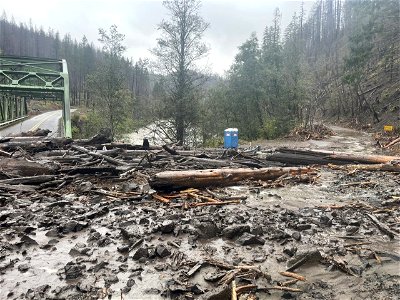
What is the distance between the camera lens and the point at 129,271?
11.8 ft

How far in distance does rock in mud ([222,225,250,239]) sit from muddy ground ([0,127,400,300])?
0.05 ft

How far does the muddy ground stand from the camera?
10.6 ft

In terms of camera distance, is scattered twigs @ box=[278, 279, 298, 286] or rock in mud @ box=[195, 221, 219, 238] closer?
scattered twigs @ box=[278, 279, 298, 286]

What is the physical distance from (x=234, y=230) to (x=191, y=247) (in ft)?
2.42

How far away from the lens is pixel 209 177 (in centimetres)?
742

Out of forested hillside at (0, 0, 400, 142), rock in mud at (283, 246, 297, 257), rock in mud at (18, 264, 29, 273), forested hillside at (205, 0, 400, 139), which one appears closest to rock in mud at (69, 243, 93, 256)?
rock in mud at (18, 264, 29, 273)

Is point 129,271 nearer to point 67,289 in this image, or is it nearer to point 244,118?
point 67,289

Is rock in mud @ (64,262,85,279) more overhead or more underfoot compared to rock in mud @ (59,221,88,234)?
more underfoot

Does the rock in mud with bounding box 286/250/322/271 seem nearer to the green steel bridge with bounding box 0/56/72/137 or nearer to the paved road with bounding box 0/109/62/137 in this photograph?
the green steel bridge with bounding box 0/56/72/137

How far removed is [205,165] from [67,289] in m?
6.96

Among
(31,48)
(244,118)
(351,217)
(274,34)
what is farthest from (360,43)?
(31,48)

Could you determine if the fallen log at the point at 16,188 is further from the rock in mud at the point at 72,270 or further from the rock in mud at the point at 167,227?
the rock in mud at the point at 72,270

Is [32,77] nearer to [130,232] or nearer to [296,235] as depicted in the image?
Result: [130,232]

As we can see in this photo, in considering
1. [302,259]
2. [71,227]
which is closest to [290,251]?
[302,259]
